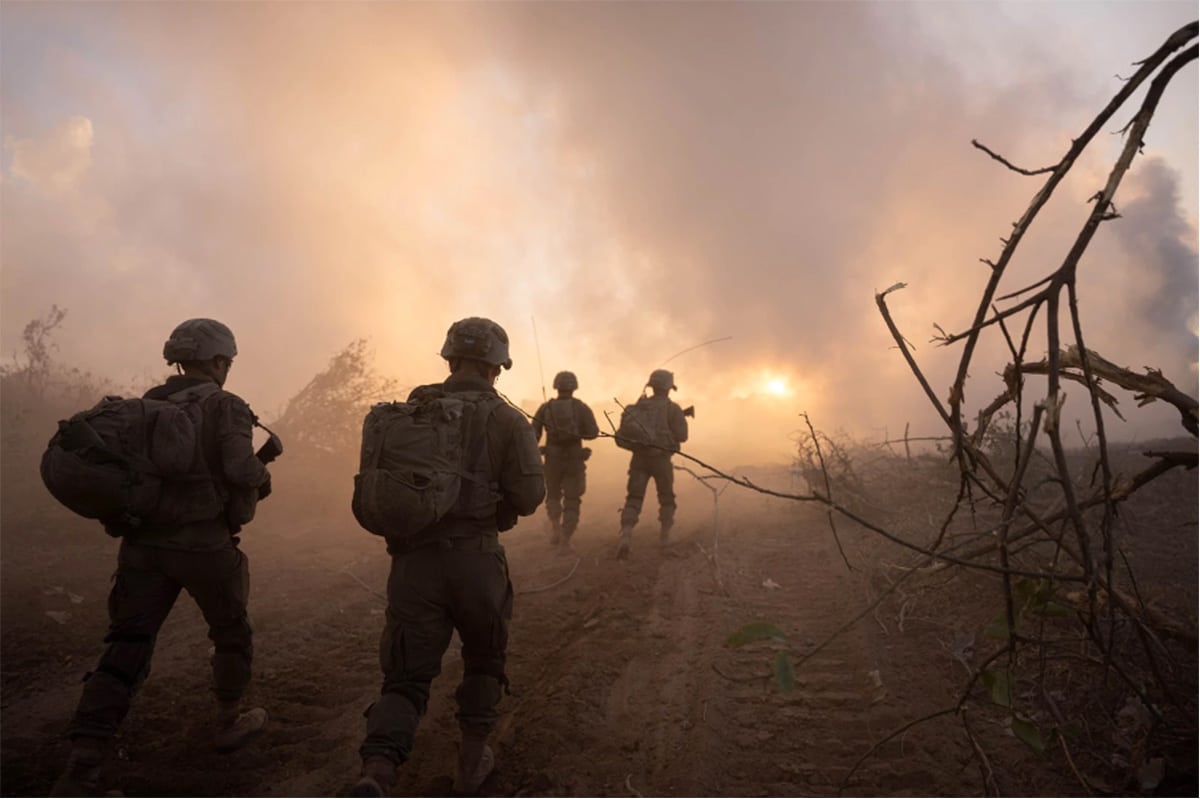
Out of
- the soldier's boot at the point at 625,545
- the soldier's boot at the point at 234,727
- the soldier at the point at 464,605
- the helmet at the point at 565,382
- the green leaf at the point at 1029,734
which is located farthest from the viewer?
the helmet at the point at 565,382

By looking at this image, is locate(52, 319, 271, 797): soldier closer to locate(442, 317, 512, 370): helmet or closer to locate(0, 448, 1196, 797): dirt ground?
locate(0, 448, 1196, 797): dirt ground

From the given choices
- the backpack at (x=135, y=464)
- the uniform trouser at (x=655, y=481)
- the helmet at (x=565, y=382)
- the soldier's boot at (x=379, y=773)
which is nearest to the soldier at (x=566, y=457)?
the helmet at (x=565, y=382)

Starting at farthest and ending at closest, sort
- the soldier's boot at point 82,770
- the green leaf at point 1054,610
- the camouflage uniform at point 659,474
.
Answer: the camouflage uniform at point 659,474 → the soldier's boot at point 82,770 → the green leaf at point 1054,610

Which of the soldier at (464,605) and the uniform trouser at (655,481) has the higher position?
the uniform trouser at (655,481)

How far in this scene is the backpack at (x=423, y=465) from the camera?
2.96 meters

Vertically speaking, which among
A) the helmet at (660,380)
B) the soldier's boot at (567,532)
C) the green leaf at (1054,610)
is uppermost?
the helmet at (660,380)

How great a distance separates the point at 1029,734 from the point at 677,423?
6.91 meters

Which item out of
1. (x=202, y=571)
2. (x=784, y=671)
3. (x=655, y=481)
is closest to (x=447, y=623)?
(x=202, y=571)

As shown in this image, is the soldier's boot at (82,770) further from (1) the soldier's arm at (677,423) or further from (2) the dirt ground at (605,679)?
(1) the soldier's arm at (677,423)

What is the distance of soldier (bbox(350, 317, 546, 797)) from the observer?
2.94 metres

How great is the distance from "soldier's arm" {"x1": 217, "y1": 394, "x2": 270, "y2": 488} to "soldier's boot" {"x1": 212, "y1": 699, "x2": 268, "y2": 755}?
122 cm

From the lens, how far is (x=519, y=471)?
3367mm

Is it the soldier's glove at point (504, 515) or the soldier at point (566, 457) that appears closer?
the soldier's glove at point (504, 515)

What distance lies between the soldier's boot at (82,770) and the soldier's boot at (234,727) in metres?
0.52
